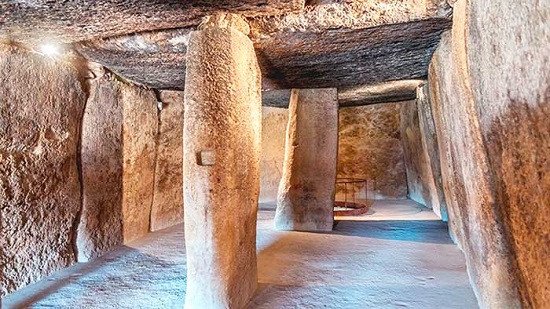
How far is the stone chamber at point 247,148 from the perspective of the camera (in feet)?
5.20

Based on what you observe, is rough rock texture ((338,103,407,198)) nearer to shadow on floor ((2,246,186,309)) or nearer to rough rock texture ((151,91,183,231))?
rough rock texture ((151,91,183,231))

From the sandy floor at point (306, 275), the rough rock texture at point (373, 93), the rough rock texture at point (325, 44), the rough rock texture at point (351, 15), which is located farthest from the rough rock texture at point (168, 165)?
the rough rock texture at point (351, 15)

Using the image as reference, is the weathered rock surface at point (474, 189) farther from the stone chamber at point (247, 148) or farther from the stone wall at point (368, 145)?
the stone wall at point (368, 145)

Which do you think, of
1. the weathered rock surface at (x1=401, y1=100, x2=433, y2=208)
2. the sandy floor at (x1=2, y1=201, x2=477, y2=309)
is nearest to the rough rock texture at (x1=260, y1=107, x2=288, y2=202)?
the weathered rock surface at (x1=401, y1=100, x2=433, y2=208)

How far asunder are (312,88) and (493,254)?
3083 mm

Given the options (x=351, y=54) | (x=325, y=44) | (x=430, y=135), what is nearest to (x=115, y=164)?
(x=325, y=44)

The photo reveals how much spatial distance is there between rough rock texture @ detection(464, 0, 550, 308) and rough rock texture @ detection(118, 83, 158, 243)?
3671 mm

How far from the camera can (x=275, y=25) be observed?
2361mm

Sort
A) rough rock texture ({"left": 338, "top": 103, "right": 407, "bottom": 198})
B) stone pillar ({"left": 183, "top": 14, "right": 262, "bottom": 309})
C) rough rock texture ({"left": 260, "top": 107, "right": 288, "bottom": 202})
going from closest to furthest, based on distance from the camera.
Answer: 1. stone pillar ({"left": 183, "top": 14, "right": 262, "bottom": 309})
2. rough rock texture ({"left": 260, "top": 107, "right": 288, "bottom": 202})
3. rough rock texture ({"left": 338, "top": 103, "right": 407, "bottom": 198})

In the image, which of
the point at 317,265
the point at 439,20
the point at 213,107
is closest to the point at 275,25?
the point at 213,107

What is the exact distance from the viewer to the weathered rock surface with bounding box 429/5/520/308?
1820 millimetres

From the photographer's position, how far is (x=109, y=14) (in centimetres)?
211

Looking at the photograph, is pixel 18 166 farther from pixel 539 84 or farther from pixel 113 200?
pixel 539 84

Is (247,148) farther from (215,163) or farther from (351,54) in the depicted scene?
(351,54)
